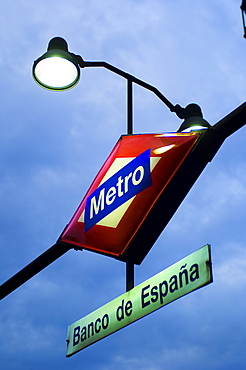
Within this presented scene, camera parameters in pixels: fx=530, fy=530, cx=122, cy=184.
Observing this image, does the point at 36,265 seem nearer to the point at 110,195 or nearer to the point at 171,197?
the point at 110,195

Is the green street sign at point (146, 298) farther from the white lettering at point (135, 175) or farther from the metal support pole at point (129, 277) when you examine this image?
the white lettering at point (135, 175)

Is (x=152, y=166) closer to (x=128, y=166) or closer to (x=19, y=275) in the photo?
(x=128, y=166)

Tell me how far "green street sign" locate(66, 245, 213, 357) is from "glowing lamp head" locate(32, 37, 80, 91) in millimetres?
2575

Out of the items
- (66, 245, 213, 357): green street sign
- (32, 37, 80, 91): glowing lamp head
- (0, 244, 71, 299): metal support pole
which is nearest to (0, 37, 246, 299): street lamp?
(0, 244, 71, 299): metal support pole

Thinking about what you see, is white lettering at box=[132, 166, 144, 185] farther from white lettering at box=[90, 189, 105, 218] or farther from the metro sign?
white lettering at box=[90, 189, 105, 218]

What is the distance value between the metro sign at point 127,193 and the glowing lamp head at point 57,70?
1.16m

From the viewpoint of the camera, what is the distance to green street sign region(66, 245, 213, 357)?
3350mm

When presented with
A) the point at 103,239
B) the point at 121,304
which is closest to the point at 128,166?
the point at 103,239

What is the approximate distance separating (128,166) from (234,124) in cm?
121

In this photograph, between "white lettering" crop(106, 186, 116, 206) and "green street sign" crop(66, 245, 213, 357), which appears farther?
"white lettering" crop(106, 186, 116, 206)

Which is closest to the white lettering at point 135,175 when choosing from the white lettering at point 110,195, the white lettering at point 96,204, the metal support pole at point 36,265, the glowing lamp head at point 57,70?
the white lettering at point 110,195

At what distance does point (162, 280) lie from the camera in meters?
3.62

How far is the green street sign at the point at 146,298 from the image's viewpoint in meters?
3.35

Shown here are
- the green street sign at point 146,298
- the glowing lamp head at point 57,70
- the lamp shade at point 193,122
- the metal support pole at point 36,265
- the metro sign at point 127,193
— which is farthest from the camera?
the lamp shade at point 193,122
